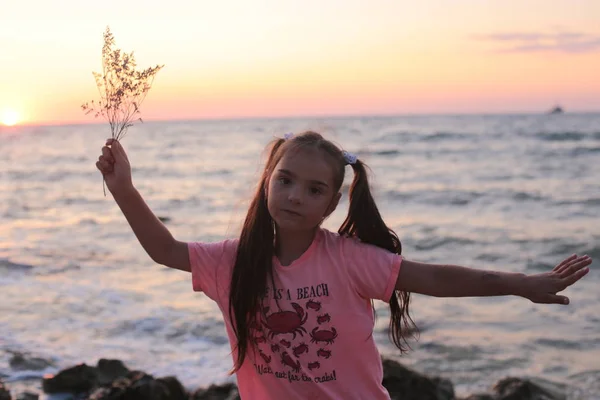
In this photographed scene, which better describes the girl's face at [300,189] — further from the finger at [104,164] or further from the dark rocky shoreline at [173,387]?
the dark rocky shoreline at [173,387]

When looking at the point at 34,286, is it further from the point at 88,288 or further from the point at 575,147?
the point at 575,147

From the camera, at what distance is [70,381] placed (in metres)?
6.15

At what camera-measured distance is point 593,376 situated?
22.3ft

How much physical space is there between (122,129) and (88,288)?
7.29 meters

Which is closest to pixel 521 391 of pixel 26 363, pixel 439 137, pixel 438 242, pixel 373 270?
pixel 373 270

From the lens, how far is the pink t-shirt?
9.71 ft

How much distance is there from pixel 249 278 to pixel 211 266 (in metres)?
0.18

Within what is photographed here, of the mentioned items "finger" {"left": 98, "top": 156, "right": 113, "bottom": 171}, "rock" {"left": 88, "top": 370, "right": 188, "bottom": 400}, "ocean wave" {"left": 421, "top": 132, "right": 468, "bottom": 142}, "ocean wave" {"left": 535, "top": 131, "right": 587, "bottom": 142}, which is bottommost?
"ocean wave" {"left": 535, "top": 131, "right": 587, "bottom": 142}

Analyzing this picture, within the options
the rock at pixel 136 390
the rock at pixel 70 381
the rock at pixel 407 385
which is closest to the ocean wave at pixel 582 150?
the rock at pixel 407 385

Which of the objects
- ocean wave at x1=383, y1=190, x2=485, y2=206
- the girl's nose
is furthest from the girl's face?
ocean wave at x1=383, y1=190, x2=485, y2=206

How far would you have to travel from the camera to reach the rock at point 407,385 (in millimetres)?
5805

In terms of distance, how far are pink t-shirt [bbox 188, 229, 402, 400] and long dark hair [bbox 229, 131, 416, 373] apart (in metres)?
0.06

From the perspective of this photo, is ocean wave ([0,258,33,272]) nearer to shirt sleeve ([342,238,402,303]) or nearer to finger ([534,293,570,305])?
shirt sleeve ([342,238,402,303])

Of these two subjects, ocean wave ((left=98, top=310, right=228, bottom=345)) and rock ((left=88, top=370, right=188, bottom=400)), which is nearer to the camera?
rock ((left=88, top=370, right=188, bottom=400))
